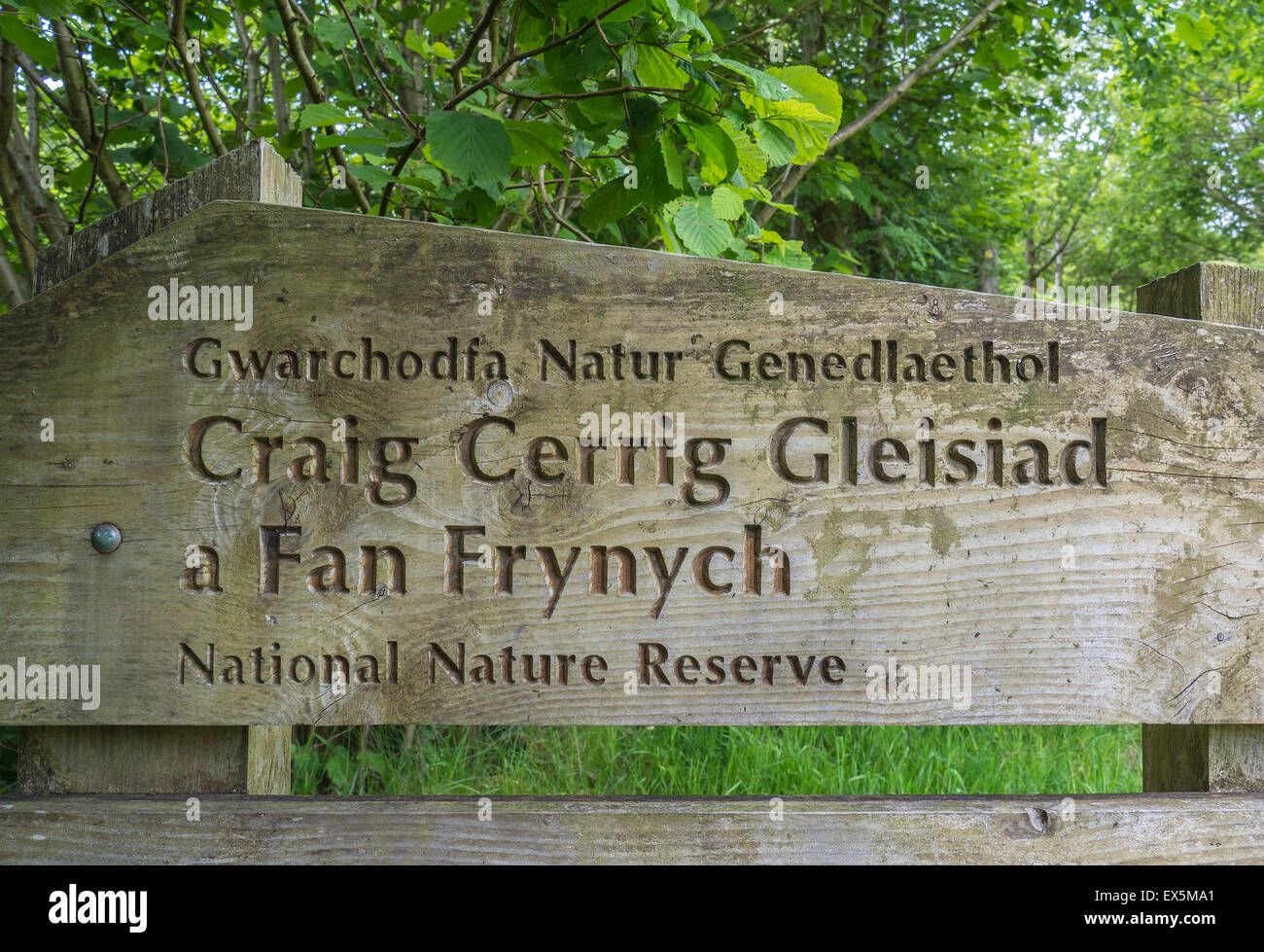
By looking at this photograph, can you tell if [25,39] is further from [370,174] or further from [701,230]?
[701,230]

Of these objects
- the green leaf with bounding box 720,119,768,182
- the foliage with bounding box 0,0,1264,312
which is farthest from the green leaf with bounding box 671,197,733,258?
the green leaf with bounding box 720,119,768,182

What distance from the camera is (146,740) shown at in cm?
134

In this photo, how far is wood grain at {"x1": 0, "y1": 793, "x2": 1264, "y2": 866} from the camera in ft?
4.17

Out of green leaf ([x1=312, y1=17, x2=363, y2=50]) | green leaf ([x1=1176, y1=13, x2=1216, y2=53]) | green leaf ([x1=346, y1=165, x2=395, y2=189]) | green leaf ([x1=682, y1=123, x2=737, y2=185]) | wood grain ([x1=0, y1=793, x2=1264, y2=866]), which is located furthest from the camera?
green leaf ([x1=1176, y1=13, x2=1216, y2=53])

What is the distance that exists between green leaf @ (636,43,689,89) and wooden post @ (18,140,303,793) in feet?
1.99

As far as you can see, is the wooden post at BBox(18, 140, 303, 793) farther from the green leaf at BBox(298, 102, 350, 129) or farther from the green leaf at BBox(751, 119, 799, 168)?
the green leaf at BBox(751, 119, 799, 168)

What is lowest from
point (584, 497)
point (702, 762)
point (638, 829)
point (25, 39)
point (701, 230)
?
point (702, 762)

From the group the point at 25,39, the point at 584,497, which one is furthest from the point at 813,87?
the point at 25,39

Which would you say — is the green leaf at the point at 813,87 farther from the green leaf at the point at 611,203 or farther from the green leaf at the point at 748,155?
the green leaf at the point at 611,203

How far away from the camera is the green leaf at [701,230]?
168cm

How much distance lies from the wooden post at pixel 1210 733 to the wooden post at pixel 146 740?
151cm

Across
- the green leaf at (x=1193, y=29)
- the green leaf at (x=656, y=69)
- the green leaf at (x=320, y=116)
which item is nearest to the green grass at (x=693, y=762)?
the green leaf at (x=320, y=116)

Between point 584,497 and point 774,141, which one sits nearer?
point 584,497

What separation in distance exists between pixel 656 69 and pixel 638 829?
1.19 m
